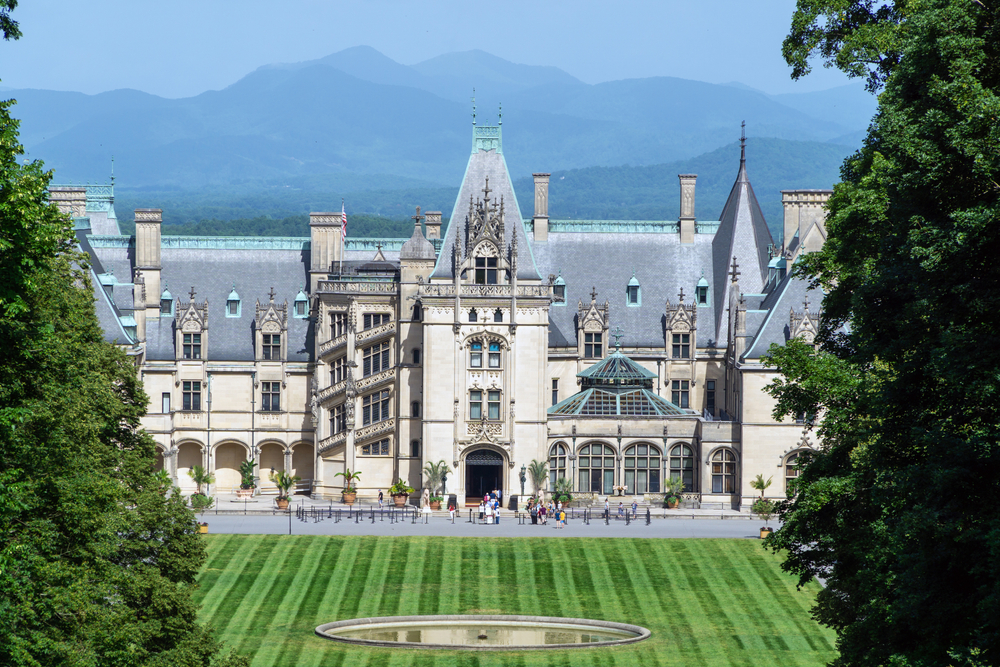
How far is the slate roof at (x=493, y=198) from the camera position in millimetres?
83938

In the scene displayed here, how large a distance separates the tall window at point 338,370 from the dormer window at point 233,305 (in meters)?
7.76

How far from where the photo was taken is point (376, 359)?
8631 centimetres

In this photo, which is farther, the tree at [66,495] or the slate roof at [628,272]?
the slate roof at [628,272]

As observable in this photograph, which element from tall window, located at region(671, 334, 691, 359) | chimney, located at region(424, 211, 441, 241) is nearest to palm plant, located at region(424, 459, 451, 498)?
tall window, located at region(671, 334, 691, 359)

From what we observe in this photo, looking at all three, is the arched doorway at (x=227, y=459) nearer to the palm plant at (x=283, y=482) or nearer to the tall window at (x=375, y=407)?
the palm plant at (x=283, y=482)

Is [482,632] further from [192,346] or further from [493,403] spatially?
[192,346]

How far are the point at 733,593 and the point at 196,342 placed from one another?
39.8 m

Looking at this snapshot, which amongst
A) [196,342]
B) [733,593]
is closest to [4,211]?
[733,593]

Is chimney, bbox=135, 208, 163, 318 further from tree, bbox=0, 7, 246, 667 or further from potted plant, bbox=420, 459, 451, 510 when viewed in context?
tree, bbox=0, 7, 246, 667

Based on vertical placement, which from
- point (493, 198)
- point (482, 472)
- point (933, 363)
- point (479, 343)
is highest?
point (493, 198)

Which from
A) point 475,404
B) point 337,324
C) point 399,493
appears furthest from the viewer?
point 337,324

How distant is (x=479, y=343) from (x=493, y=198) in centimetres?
802

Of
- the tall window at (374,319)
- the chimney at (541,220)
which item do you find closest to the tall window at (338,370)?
the tall window at (374,319)

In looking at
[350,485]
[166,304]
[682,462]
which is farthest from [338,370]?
[682,462]
